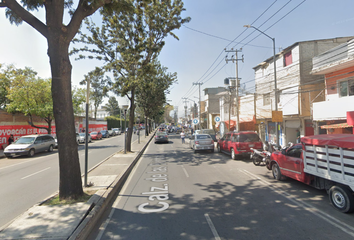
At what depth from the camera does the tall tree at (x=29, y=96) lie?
20.7 m

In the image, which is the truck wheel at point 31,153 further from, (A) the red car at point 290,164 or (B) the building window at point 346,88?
(B) the building window at point 346,88

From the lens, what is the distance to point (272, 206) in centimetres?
555

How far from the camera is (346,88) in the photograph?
13.4m

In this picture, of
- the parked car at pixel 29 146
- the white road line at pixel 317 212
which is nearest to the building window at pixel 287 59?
the white road line at pixel 317 212

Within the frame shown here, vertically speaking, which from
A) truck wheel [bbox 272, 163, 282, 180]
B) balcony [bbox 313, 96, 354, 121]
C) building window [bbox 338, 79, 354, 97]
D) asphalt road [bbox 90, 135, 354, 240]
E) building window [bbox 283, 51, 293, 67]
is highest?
building window [bbox 283, 51, 293, 67]

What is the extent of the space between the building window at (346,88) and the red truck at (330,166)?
9076 mm

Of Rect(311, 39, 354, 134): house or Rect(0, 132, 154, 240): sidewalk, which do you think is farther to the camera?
Rect(311, 39, 354, 134): house

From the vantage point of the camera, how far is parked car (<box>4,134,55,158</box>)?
16297mm

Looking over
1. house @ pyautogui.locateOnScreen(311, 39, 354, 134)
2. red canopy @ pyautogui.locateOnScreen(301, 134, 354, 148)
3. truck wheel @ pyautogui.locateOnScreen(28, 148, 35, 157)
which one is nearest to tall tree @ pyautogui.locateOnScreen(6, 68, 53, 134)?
truck wheel @ pyautogui.locateOnScreen(28, 148, 35, 157)

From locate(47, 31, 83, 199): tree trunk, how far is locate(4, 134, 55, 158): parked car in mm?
13826

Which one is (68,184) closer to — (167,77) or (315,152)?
(315,152)

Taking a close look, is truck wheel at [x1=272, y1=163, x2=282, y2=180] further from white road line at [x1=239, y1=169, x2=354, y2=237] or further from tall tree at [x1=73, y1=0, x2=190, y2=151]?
tall tree at [x1=73, y1=0, x2=190, y2=151]

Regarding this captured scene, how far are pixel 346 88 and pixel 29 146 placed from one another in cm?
2282

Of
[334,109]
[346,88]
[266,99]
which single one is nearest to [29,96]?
[266,99]
